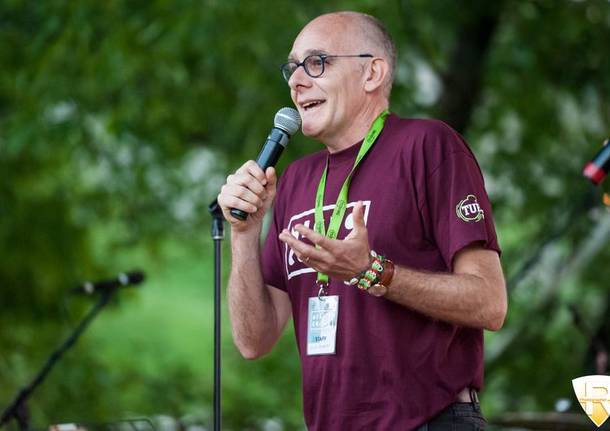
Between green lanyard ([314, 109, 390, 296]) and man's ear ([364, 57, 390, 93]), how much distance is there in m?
0.09

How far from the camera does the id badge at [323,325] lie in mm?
2596

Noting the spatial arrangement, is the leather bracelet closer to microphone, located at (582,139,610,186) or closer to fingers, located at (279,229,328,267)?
fingers, located at (279,229,328,267)

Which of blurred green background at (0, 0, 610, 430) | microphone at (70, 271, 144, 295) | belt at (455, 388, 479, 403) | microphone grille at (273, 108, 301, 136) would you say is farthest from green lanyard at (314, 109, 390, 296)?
blurred green background at (0, 0, 610, 430)

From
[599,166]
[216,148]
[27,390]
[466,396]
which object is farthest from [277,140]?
[216,148]

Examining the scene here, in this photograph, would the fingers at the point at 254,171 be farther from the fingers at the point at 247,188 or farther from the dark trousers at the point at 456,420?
the dark trousers at the point at 456,420

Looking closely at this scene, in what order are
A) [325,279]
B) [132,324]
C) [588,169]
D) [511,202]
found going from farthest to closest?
1. [132,324]
2. [511,202]
3. [325,279]
4. [588,169]

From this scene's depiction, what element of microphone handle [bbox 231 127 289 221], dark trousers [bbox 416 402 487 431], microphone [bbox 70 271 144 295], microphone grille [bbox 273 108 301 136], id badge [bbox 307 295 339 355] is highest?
microphone grille [bbox 273 108 301 136]

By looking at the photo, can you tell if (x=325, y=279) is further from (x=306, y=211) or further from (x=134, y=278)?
(x=134, y=278)

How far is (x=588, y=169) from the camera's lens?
2143mm

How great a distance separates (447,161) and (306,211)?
419 millimetres

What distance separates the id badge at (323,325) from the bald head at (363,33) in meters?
0.64

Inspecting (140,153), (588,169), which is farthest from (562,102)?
(588,169)

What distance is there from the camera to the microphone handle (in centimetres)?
265

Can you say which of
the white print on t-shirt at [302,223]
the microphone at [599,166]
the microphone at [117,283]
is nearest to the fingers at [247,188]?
the white print on t-shirt at [302,223]
